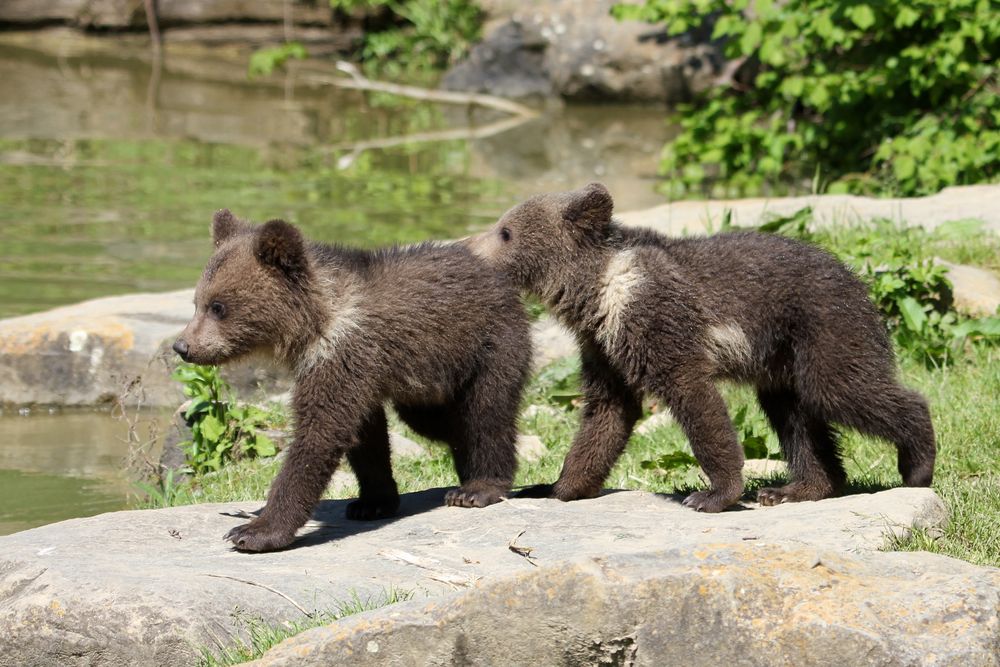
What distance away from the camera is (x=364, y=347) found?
586cm

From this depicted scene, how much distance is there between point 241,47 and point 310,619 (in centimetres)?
2201

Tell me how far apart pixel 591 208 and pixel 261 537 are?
222 cm

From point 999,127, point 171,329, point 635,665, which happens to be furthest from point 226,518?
point 999,127

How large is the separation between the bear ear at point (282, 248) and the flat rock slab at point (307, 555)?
119 cm

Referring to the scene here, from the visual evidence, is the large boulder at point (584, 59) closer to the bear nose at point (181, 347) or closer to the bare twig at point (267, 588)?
the bear nose at point (181, 347)

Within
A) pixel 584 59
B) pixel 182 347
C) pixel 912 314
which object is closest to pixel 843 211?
pixel 912 314

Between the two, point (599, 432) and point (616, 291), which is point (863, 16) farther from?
point (599, 432)

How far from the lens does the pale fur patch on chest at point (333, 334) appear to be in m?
5.84

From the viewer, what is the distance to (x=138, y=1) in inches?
988

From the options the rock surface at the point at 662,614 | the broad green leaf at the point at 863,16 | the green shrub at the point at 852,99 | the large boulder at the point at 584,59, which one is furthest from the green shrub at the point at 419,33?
the rock surface at the point at 662,614

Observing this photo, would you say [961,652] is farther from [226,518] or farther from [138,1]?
[138,1]

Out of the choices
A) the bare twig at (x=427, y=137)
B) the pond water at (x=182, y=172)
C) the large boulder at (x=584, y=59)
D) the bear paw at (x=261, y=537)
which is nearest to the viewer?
the bear paw at (x=261, y=537)

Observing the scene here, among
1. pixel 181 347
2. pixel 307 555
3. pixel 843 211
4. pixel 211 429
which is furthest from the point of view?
pixel 843 211

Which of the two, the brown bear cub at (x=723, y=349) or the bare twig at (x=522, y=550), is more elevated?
the brown bear cub at (x=723, y=349)
